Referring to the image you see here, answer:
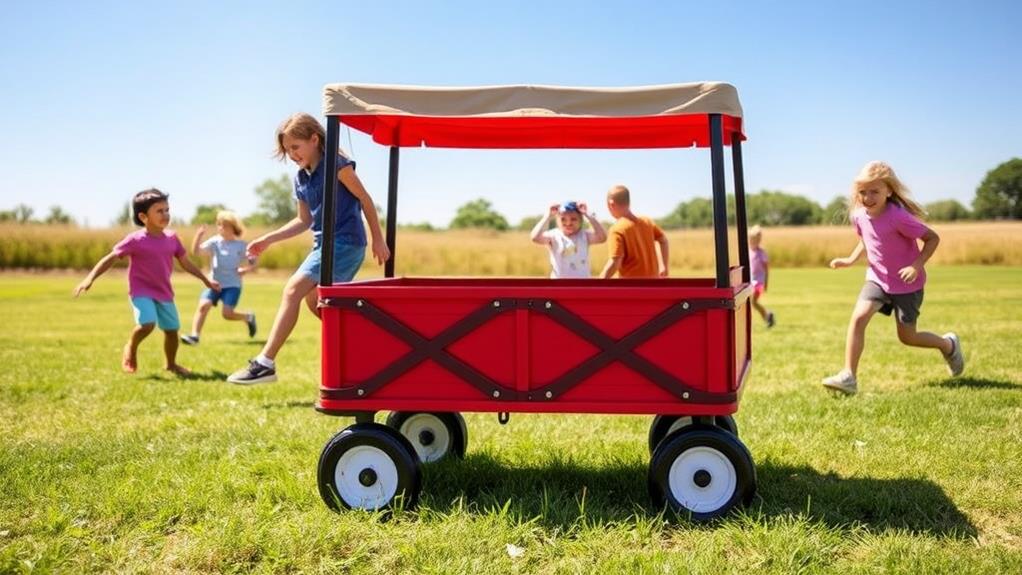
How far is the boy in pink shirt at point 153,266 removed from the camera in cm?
909

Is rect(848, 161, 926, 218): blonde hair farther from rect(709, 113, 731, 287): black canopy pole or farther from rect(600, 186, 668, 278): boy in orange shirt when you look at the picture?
rect(709, 113, 731, 287): black canopy pole

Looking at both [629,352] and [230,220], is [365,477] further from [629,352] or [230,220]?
[230,220]

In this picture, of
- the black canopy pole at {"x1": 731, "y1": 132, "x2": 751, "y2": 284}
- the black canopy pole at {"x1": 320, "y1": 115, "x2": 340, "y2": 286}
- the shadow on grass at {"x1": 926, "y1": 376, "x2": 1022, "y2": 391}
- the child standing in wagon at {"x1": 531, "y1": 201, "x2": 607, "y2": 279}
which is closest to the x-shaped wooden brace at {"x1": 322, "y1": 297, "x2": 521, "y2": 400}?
the black canopy pole at {"x1": 320, "y1": 115, "x2": 340, "y2": 286}

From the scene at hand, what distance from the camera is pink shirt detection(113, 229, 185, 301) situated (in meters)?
9.23

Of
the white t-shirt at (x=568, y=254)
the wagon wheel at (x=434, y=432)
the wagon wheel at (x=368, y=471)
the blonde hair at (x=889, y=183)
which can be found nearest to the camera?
the wagon wheel at (x=368, y=471)

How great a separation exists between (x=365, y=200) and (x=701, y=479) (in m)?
2.24

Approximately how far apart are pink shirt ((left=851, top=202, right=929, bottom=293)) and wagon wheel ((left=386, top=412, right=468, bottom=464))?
12.5 ft

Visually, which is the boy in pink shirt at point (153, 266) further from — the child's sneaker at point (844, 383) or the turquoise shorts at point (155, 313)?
the child's sneaker at point (844, 383)

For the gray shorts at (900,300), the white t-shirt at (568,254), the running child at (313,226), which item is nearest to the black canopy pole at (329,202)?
the running child at (313,226)

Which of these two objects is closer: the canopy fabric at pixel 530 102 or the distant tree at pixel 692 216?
the canopy fabric at pixel 530 102

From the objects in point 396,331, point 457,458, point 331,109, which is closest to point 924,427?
point 457,458

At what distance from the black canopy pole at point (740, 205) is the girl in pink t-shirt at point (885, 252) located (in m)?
1.94

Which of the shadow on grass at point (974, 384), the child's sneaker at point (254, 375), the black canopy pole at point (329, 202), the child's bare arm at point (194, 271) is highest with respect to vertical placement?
the black canopy pole at point (329, 202)

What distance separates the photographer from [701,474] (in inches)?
169
